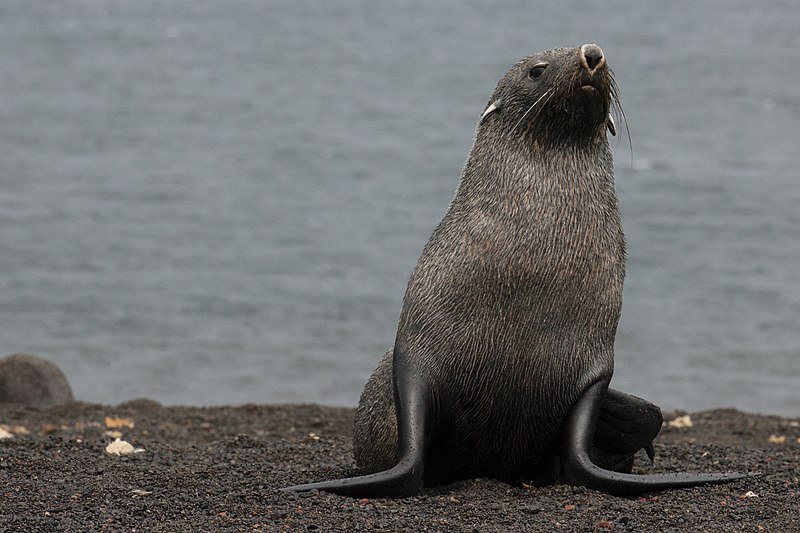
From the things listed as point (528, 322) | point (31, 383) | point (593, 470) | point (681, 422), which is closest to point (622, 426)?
point (593, 470)

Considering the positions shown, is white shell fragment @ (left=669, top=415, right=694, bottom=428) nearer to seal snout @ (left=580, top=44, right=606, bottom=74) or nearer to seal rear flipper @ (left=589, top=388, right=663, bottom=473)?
seal rear flipper @ (left=589, top=388, right=663, bottom=473)

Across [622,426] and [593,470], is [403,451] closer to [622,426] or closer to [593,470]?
[593,470]

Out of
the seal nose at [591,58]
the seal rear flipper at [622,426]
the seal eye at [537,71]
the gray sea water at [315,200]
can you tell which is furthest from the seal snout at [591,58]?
the gray sea water at [315,200]

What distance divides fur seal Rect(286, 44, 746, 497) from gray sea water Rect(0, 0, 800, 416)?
9394 millimetres

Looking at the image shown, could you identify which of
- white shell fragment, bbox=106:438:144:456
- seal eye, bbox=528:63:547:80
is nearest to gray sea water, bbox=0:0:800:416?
white shell fragment, bbox=106:438:144:456

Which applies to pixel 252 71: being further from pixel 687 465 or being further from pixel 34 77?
pixel 687 465

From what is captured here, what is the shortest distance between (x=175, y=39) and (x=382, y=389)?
51737 millimetres

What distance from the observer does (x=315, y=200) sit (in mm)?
30000

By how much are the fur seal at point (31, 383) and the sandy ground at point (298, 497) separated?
3413mm

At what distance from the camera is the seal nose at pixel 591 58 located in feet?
24.6

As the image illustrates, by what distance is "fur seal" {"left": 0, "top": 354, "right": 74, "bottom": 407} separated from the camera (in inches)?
525

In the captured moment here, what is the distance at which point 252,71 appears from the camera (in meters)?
50.5

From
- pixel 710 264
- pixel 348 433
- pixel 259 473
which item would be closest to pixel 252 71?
pixel 710 264

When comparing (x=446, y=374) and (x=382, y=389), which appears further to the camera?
(x=382, y=389)
